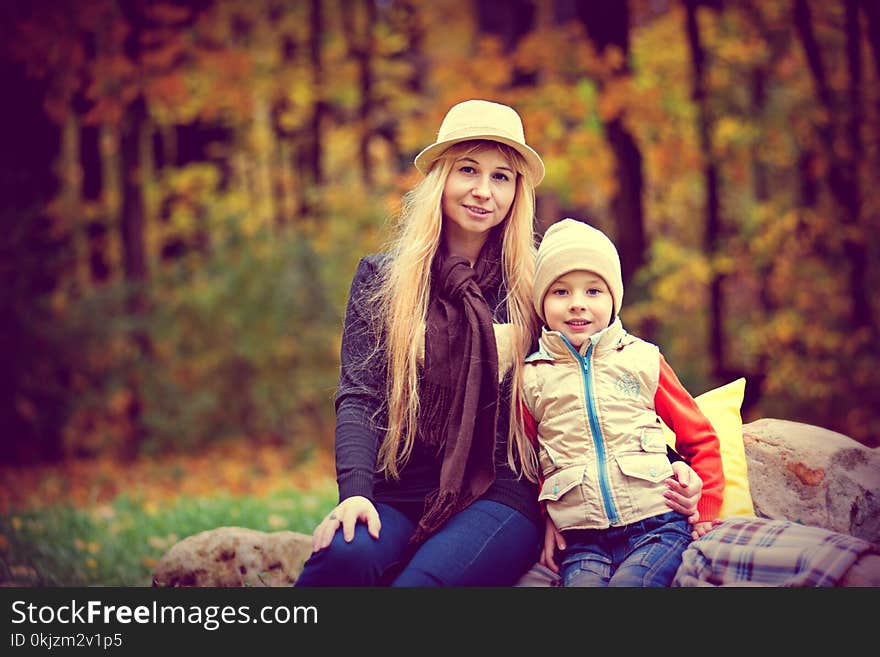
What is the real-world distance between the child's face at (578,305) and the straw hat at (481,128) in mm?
486

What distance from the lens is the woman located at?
104 inches

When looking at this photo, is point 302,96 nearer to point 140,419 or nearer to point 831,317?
point 140,419

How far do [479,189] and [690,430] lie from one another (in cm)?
108

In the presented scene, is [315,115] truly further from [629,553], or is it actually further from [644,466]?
[629,553]

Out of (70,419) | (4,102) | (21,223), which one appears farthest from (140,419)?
(4,102)

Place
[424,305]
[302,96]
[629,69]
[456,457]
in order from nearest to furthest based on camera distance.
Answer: [456,457] < [424,305] < [629,69] < [302,96]

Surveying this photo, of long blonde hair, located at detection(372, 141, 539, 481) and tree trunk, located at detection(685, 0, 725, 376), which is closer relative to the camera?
long blonde hair, located at detection(372, 141, 539, 481)

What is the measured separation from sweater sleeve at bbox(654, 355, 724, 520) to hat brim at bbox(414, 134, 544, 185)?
33.3 inches

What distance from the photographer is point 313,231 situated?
1104 centimetres

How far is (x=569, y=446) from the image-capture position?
2697 mm

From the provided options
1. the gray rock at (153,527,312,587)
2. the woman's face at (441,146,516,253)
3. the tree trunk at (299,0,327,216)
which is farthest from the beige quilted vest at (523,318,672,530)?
the tree trunk at (299,0,327,216)

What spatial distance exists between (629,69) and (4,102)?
255 inches

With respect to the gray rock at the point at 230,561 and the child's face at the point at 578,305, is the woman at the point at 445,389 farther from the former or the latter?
the gray rock at the point at 230,561

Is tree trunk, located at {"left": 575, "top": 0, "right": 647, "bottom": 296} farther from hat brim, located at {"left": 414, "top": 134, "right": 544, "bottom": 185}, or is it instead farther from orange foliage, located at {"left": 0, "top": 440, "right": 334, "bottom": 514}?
hat brim, located at {"left": 414, "top": 134, "right": 544, "bottom": 185}
